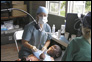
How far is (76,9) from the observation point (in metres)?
2.79

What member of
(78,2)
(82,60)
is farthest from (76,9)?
(82,60)

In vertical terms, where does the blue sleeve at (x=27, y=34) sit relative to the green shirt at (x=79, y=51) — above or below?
below

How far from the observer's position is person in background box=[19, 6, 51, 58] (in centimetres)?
193

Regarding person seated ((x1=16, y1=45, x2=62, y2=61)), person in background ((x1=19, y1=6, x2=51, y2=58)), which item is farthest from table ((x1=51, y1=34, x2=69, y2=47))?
person in background ((x1=19, y1=6, x2=51, y2=58))

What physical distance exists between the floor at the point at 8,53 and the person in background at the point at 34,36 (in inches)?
51.2

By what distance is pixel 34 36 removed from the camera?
1.99 m

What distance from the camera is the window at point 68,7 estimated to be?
2.59 metres

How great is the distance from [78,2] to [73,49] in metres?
1.95

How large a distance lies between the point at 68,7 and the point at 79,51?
2005mm

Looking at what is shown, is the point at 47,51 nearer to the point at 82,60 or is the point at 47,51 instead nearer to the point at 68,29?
the point at 68,29

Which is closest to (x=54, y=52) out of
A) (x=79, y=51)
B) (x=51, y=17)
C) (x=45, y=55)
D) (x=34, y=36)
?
(x=45, y=55)

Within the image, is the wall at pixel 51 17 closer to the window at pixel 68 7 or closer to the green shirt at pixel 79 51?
the window at pixel 68 7

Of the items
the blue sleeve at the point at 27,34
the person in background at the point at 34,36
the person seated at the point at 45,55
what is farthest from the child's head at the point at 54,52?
the blue sleeve at the point at 27,34

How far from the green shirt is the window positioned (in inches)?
65.7
